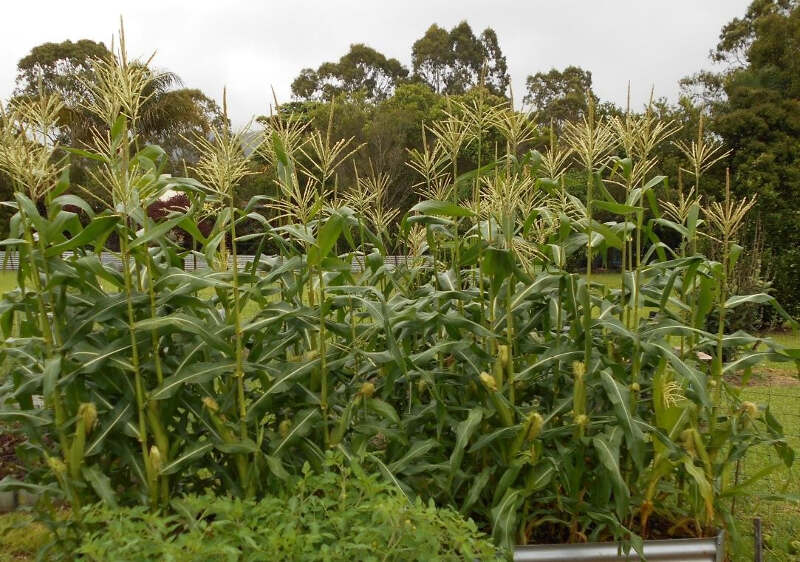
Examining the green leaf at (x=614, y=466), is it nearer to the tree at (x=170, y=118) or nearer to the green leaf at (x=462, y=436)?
the green leaf at (x=462, y=436)

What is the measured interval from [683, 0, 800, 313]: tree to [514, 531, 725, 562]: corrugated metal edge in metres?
9.14

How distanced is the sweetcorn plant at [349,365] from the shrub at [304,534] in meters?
0.30

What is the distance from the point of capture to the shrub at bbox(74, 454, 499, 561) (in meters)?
1.77

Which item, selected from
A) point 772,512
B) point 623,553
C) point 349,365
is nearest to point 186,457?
point 349,365

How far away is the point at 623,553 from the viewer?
2.56 metres

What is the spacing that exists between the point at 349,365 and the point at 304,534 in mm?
1100

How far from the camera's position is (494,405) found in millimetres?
2629

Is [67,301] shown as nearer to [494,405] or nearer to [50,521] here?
[50,521]

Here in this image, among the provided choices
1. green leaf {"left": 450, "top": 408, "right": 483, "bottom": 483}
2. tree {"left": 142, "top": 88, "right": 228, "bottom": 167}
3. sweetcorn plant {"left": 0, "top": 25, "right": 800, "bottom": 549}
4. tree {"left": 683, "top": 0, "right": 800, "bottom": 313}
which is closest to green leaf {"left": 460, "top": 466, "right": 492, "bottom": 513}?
sweetcorn plant {"left": 0, "top": 25, "right": 800, "bottom": 549}

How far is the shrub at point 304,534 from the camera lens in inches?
69.5

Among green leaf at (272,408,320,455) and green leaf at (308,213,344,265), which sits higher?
green leaf at (308,213,344,265)

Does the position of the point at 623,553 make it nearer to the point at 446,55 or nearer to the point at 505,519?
the point at 505,519

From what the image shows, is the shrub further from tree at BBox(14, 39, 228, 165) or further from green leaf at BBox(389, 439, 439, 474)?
tree at BBox(14, 39, 228, 165)

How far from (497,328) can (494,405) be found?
394 millimetres
